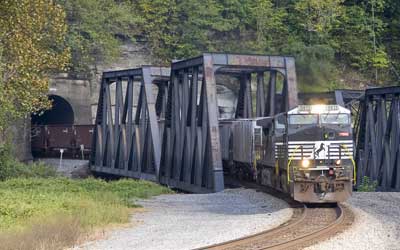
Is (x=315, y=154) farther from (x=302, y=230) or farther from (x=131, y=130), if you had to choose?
(x=131, y=130)

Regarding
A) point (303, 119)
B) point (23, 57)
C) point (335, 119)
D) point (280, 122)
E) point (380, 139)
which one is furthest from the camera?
point (380, 139)

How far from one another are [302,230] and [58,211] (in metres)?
7.62

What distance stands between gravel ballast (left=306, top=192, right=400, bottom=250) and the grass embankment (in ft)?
19.1

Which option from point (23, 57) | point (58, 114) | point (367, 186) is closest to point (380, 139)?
point (367, 186)

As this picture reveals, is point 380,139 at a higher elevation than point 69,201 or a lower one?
higher

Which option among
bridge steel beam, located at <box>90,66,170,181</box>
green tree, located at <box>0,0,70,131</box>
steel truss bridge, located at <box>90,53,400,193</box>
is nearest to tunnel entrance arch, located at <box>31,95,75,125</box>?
bridge steel beam, located at <box>90,66,170,181</box>

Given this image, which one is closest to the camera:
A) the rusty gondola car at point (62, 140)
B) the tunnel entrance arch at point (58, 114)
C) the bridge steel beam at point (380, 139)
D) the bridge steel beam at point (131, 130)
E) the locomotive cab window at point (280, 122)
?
the locomotive cab window at point (280, 122)

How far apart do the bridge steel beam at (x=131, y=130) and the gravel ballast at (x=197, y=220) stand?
1258cm

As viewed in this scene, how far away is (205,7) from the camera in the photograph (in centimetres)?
6525

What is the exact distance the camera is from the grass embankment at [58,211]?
54.9ft

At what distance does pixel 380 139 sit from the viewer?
124ft

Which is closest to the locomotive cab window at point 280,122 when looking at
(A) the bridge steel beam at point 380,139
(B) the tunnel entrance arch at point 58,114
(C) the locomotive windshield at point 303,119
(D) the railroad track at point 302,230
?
(C) the locomotive windshield at point 303,119

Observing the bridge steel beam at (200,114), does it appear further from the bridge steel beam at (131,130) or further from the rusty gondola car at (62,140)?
the rusty gondola car at (62,140)

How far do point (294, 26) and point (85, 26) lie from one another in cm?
1954
